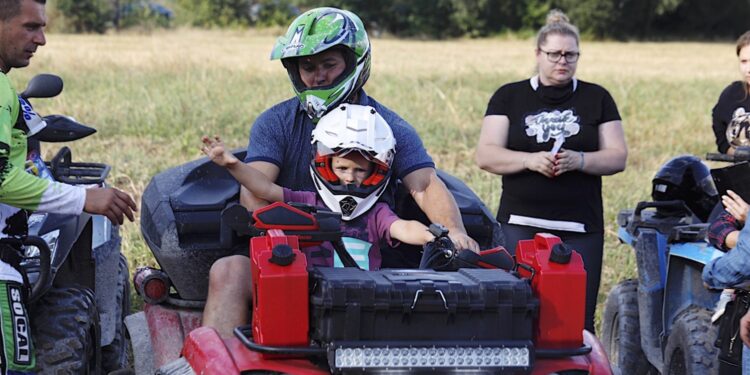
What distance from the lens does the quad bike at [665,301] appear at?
5680 millimetres

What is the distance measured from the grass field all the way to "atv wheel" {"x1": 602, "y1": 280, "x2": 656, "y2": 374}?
1447 mm

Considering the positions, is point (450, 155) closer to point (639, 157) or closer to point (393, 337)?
point (639, 157)

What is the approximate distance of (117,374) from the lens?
4.53 meters

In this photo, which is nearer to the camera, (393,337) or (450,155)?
(393,337)

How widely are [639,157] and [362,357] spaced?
462 inches

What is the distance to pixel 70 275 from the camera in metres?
5.86

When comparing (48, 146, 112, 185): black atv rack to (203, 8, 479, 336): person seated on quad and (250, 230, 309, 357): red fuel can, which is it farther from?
(250, 230, 309, 357): red fuel can

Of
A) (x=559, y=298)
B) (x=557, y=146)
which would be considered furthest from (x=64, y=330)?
(x=557, y=146)

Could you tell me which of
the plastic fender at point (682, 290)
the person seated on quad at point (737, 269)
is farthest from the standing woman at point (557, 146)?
the person seated on quad at point (737, 269)

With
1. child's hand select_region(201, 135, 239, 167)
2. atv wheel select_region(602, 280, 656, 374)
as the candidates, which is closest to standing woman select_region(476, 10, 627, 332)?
atv wheel select_region(602, 280, 656, 374)

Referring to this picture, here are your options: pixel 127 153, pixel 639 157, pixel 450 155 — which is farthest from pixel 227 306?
pixel 639 157

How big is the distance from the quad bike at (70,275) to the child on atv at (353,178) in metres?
0.90

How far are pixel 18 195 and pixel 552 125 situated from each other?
10.1 feet

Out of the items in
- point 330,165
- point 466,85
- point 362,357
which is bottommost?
point 466,85
